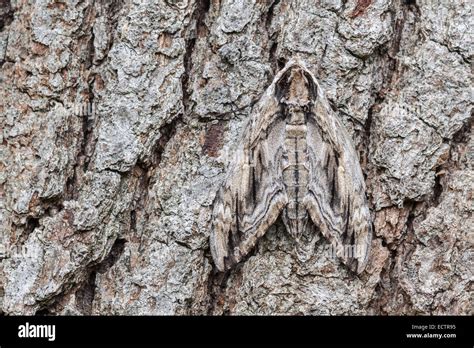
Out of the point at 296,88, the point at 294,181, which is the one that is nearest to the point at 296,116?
the point at 296,88

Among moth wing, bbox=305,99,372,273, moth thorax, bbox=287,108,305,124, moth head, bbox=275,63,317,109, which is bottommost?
moth wing, bbox=305,99,372,273

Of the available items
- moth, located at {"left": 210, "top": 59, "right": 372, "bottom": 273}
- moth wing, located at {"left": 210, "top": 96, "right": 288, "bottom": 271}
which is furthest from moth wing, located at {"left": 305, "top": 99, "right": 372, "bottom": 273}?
moth wing, located at {"left": 210, "top": 96, "right": 288, "bottom": 271}

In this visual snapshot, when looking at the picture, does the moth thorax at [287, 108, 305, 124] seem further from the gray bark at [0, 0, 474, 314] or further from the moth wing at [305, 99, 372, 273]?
the gray bark at [0, 0, 474, 314]

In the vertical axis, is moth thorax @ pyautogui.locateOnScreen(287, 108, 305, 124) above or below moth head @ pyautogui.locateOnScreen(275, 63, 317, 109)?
below

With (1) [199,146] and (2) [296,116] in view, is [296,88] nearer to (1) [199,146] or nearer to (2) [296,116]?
(2) [296,116]

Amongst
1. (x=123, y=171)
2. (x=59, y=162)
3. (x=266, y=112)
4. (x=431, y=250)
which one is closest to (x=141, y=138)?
(x=123, y=171)

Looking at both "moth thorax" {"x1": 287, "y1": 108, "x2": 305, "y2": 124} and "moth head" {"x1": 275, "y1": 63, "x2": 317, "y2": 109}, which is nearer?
"moth head" {"x1": 275, "y1": 63, "x2": 317, "y2": 109}
